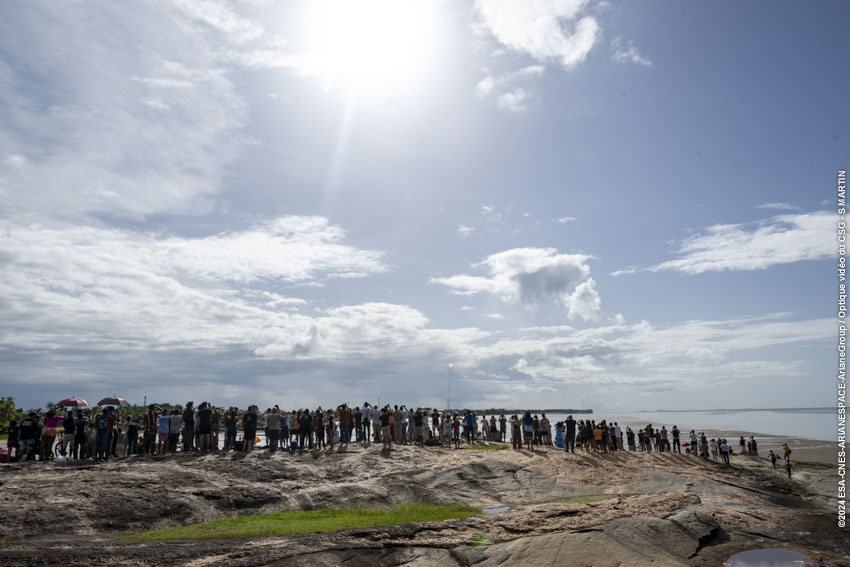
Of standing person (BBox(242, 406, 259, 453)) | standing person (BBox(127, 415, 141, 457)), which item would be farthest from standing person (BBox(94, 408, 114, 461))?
standing person (BBox(242, 406, 259, 453))

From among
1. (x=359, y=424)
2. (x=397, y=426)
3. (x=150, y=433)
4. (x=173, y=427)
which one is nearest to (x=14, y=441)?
(x=150, y=433)

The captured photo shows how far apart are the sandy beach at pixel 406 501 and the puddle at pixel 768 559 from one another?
27 cm

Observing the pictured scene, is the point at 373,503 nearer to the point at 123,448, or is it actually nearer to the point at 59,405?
the point at 123,448

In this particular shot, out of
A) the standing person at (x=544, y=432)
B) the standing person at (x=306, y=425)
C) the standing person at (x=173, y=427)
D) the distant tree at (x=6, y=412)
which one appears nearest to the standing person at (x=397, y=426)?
the standing person at (x=306, y=425)

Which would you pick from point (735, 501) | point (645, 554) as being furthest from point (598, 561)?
point (735, 501)

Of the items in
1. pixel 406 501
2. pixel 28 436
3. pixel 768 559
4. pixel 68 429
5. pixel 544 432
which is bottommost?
pixel 406 501

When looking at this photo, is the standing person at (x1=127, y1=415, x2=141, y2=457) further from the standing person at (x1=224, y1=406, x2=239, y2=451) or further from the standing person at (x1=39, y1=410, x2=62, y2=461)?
the standing person at (x1=224, y1=406, x2=239, y2=451)

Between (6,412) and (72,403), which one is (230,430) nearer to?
(72,403)

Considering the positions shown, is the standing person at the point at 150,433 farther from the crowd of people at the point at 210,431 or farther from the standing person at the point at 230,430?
the standing person at the point at 230,430

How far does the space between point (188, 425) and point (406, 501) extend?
12116 mm

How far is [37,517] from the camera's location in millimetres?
14805

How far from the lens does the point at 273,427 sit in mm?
27641

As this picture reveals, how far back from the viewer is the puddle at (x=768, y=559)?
37.2 feet

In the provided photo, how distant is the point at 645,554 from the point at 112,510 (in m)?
15.4
